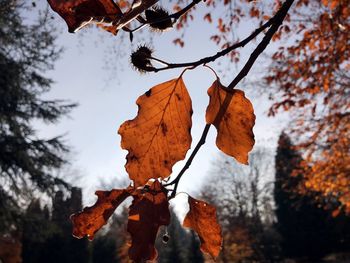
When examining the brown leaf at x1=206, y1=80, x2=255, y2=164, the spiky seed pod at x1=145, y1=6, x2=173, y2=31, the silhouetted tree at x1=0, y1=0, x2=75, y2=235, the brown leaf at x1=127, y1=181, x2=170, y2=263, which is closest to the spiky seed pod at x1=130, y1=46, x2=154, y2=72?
the spiky seed pod at x1=145, y1=6, x2=173, y2=31

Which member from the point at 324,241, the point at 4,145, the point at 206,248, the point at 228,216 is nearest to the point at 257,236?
the point at 228,216

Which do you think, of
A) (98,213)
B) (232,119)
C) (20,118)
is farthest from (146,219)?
(20,118)

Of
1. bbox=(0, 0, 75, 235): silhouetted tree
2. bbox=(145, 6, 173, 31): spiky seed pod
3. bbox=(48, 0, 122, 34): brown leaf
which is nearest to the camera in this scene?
bbox=(48, 0, 122, 34): brown leaf

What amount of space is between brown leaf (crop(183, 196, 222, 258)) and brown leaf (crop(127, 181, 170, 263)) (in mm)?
104

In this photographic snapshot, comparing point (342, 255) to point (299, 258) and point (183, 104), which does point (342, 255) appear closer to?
point (299, 258)

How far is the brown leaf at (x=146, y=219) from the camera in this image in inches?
33.4

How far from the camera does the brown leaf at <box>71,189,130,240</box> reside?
910 mm

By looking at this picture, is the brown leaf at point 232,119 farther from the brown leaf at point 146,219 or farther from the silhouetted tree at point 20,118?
the silhouetted tree at point 20,118

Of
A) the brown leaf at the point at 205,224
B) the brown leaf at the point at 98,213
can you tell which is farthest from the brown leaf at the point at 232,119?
the brown leaf at the point at 98,213

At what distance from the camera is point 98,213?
3.00 feet

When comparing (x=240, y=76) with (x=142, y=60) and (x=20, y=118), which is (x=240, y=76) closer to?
(x=142, y=60)

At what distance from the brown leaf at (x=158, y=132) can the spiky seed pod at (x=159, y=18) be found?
0.13 meters

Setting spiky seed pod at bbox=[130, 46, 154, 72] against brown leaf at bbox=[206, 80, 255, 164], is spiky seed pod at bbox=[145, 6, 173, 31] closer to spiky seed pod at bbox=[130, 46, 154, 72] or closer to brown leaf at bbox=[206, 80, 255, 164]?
spiky seed pod at bbox=[130, 46, 154, 72]

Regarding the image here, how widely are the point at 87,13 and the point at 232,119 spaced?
0.42 metres
